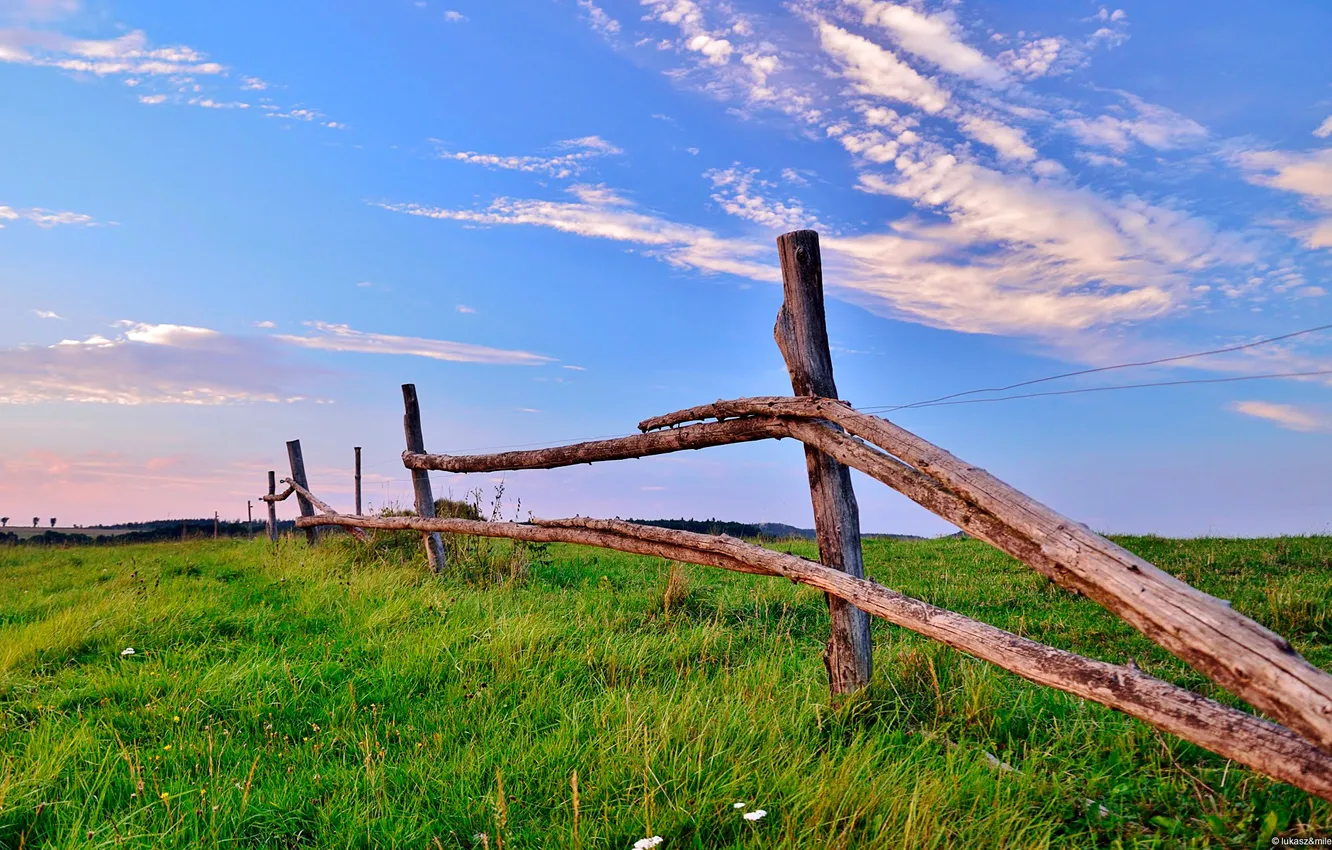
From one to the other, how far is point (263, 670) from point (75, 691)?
1.17m

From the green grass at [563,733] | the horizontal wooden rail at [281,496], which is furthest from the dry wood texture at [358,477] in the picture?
the green grass at [563,733]

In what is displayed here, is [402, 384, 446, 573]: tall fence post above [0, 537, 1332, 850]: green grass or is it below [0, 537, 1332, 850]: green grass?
above

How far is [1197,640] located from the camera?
2.53 meters

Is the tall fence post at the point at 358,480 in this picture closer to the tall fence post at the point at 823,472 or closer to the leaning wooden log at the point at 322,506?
the leaning wooden log at the point at 322,506

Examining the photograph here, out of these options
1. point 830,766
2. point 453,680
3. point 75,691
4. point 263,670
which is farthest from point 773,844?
point 75,691

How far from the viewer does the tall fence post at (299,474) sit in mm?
13094

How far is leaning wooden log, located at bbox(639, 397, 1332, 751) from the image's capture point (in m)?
2.33

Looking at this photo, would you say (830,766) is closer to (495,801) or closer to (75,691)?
(495,801)

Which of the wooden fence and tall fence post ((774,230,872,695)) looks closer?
the wooden fence

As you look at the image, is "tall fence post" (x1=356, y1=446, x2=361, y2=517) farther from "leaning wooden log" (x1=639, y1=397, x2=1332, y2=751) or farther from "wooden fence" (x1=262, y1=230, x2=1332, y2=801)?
"leaning wooden log" (x1=639, y1=397, x2=1332, y2=751)

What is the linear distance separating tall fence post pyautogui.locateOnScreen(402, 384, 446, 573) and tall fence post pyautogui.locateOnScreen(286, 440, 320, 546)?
4.85 m

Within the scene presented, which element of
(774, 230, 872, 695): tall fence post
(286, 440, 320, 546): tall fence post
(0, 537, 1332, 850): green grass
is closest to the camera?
(0, 537, 1332, 850): green grass

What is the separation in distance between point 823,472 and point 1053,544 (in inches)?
64.3

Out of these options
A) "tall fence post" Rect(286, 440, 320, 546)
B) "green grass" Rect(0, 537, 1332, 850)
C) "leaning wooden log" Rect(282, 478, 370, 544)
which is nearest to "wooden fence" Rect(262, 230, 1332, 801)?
"green grass" Rect(0, 537, 1332, 850)
